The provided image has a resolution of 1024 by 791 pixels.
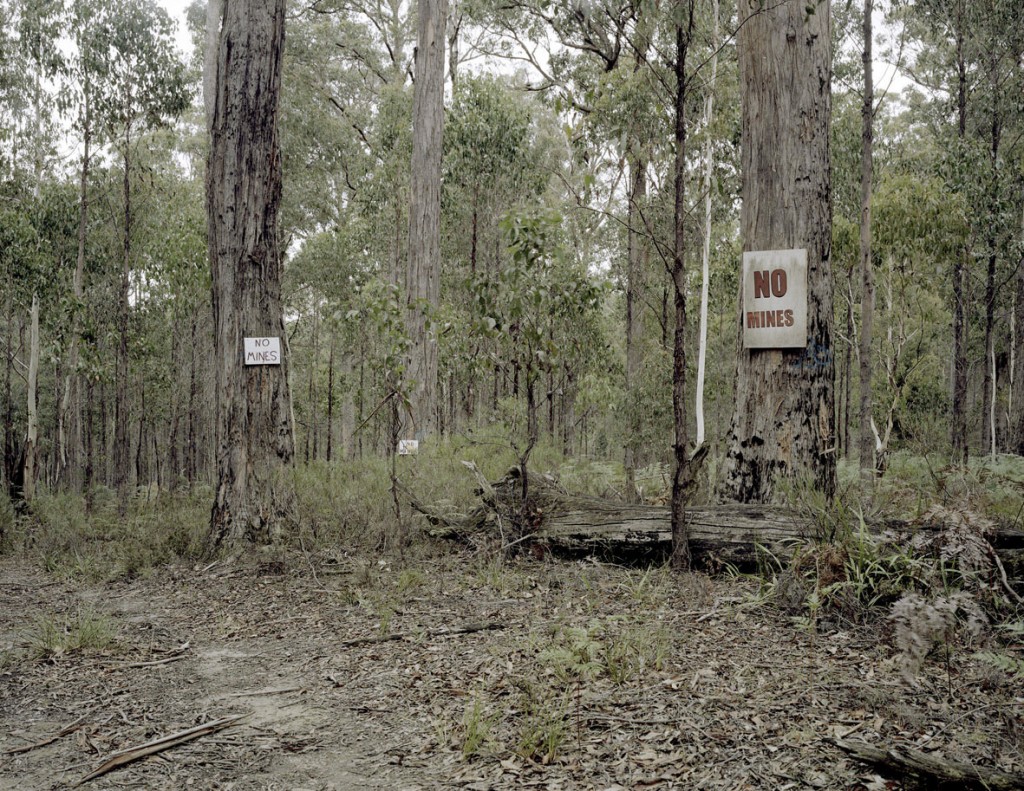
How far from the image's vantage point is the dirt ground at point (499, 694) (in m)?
2.52

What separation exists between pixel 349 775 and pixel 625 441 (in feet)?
41.4

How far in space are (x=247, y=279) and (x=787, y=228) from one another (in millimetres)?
4236

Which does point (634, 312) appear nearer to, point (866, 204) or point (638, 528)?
point (866, 204)

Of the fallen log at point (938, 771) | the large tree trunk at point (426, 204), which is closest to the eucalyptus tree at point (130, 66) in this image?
the large tree trunk at point (426, 204)

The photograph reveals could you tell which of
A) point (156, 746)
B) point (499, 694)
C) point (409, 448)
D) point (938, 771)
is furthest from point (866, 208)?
point (156, 746)

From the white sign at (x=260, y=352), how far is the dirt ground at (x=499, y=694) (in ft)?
7.19

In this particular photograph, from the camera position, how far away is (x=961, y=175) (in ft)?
44.9

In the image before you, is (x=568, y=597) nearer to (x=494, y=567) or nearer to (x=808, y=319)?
(x=494, y=567)

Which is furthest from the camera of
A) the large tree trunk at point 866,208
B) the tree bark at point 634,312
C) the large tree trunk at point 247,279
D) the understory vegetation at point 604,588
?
the tree bark at point 634,312

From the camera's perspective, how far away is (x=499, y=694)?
317 cm

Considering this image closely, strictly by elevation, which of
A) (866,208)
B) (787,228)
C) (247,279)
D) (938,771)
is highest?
(866,208)

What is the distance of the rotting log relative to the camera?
4199 mm

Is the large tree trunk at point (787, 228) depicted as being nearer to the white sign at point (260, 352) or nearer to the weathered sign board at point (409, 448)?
the white sign at point (260, 352)

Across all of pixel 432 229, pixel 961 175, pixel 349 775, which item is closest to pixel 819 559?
pixel 349 775
